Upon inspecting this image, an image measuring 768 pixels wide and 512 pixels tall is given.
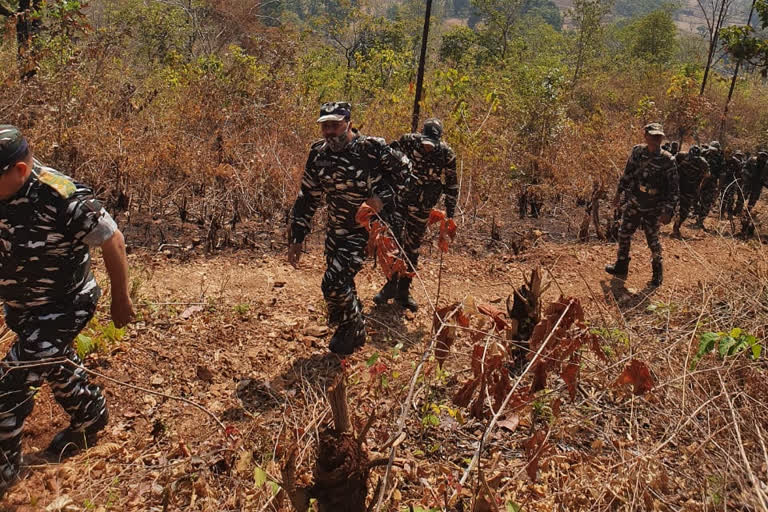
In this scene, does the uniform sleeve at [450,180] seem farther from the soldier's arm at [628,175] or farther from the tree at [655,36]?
the tree at [655,36]

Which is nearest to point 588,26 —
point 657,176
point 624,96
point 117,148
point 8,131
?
point 624,96

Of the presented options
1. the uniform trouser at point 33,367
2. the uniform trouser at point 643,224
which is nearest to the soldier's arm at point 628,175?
the uniform trouser at point 643,224

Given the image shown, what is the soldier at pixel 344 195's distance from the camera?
365 centimetres

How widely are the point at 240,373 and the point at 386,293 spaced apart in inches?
70.5

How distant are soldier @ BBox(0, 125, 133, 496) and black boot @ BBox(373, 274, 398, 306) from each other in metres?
2.72

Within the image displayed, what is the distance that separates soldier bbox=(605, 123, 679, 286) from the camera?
5.57 meters

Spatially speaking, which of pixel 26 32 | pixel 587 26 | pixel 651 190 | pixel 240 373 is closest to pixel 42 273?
pixel 240 373

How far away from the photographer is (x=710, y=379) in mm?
3123

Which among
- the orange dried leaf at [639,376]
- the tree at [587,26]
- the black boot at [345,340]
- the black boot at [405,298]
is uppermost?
the tree at [587,26]

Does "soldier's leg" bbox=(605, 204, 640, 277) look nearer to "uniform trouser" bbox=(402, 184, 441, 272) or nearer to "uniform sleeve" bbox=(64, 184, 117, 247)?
"uniform trouser" bbox=(402, 184, 441, 272)

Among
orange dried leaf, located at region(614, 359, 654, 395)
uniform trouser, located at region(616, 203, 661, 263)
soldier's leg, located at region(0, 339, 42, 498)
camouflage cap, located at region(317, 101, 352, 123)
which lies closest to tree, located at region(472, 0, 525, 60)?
uniform trouser, located at region(616, 203, 661, 263)

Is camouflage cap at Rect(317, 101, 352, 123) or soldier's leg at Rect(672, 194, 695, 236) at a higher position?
camouflage cap at Rect(317, 101, 352, 123)

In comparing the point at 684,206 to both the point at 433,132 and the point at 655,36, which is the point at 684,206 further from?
the point at 655,36

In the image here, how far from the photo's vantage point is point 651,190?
572 cm
